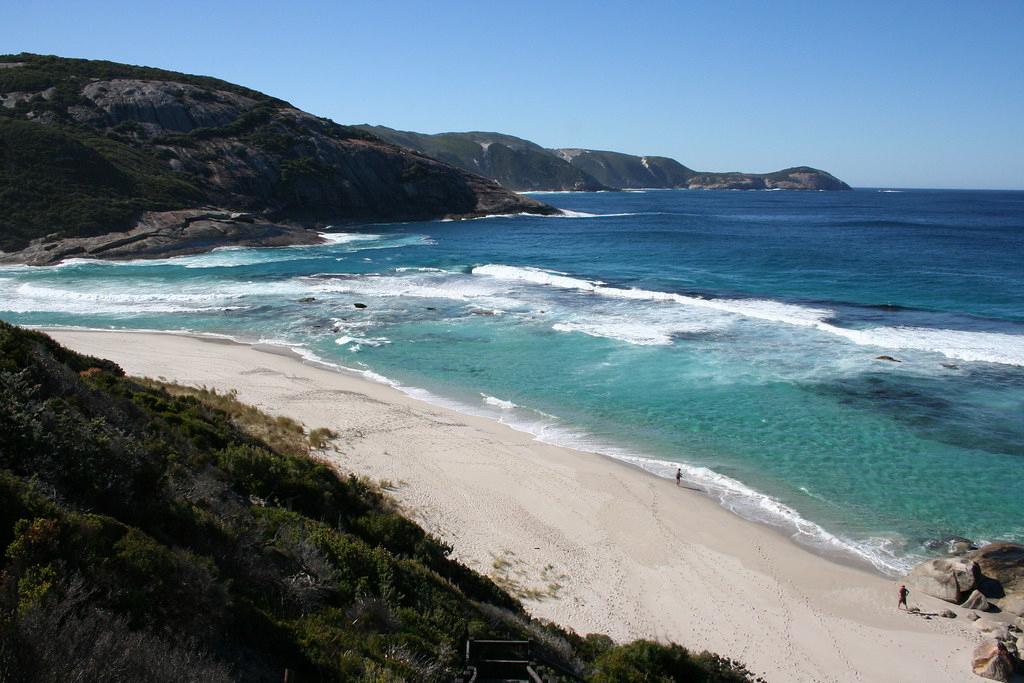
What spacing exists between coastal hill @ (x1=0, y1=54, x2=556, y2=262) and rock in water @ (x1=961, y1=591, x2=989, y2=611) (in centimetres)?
5637

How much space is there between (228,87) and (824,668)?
106 meters

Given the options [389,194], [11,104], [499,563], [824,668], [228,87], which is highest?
[228,87]

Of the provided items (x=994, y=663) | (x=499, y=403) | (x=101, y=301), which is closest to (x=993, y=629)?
(x=994, y=663)

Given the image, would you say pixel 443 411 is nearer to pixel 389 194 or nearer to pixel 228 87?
pixel 389 194

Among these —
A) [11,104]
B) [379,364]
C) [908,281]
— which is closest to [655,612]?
[379,364]

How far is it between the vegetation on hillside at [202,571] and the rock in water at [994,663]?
3.92 meters

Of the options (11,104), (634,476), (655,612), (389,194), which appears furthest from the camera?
(389,194)

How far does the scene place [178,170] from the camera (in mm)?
70938

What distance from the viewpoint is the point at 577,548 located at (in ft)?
44.1

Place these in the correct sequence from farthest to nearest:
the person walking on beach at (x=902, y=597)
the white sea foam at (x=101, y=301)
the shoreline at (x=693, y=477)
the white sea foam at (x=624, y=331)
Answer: the white sea foam at (x=101, y=301), the white sea foam at (x=624, y=331), the shoreline at (x=693, y=477), the person walking on beach at (x=902, y=597)

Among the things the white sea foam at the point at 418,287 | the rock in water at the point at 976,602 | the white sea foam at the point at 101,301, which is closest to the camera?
the rock in water at the point at 976,602

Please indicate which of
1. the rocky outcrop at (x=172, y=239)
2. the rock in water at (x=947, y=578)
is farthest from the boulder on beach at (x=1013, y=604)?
the rocky outcrop at (x=172, y=239)

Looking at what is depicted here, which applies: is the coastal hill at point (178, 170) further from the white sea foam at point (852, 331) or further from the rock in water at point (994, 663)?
the rock in water at point (994, 663)

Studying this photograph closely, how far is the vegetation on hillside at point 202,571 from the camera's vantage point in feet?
15.5
